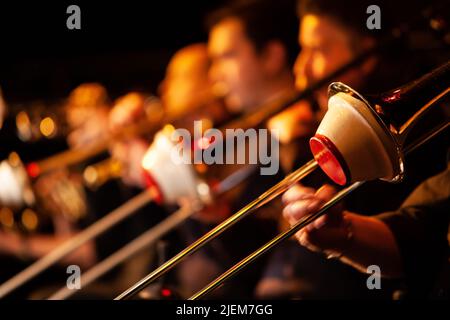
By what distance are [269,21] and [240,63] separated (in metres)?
0.21

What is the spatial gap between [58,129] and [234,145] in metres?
1.66

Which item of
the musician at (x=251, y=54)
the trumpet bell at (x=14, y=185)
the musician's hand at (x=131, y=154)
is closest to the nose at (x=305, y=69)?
the musician at (x=251, y=54)

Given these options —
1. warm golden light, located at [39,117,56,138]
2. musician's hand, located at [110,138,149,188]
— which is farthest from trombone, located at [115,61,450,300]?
warm golden light, located at [39,117,56,138]

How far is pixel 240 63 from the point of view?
2467 mm

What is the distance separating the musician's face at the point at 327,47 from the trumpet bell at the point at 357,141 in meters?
0.74

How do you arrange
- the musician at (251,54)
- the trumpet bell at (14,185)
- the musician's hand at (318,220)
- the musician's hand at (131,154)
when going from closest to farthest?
the musician's hand at (318,220) < the musician at (251,54) < the trumpet bell at (14,185) < the musician's hand at (131,154)

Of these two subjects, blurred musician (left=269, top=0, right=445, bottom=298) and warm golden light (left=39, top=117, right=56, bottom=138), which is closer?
blurred musician (left=269, top=0, right=445, bottom=298)

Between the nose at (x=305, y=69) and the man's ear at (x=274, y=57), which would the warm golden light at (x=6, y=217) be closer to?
the man's ear at (x=274, y=57)

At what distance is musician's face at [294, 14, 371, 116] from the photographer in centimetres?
173

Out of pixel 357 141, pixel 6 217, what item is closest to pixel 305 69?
pixel 357 141

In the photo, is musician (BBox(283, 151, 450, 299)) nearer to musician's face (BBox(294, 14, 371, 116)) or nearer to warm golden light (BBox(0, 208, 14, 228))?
musician's face (BBox(294, 14, 371, 116))

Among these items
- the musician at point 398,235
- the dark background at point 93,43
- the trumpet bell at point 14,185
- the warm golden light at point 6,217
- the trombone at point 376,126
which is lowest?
the musician at point 398,235

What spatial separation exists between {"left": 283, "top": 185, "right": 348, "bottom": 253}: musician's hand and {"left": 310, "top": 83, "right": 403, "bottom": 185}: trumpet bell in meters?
0.16

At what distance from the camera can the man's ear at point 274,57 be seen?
2438 mm
